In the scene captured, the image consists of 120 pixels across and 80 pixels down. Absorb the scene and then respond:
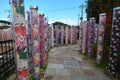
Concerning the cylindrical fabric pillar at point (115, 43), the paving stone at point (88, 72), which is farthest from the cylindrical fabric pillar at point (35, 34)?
the cylindrical fabric pillar at point (115, 43)

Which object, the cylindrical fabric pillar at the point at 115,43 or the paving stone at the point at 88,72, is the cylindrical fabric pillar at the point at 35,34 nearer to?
the paving stone at the point at 88,72

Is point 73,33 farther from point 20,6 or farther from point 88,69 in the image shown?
point 20,6

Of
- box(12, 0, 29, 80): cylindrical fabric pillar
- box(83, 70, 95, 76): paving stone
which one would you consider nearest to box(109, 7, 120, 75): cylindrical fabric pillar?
box(83, 70, 95, 76): paving stone

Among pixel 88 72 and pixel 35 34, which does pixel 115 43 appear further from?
pixel 35 34

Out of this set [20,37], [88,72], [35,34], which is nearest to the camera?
[20,37]

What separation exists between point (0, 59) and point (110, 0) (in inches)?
393

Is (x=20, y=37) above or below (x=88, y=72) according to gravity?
above

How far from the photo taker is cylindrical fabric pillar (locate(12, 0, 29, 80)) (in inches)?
123

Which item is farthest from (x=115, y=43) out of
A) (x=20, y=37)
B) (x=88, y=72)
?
(x=20, y=37)

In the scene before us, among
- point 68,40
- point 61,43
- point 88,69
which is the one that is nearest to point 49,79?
point 88,69

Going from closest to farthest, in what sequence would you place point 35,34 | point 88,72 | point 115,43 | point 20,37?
point 20,37 < point 35,34 < point 115,43 < point 88,72

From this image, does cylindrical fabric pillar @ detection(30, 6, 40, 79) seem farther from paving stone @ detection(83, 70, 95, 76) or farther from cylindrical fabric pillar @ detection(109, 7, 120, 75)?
cylindrical fabric pillar @ detection(109, 7, 120, 75)

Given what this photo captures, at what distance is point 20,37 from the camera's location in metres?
3.23

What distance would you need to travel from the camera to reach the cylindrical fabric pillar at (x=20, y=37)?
3130 mm
